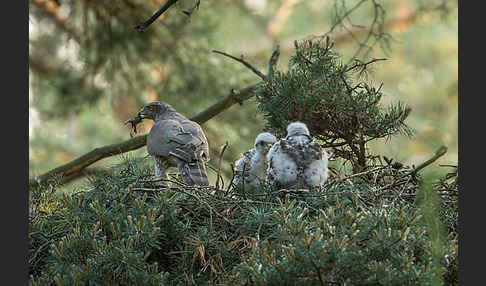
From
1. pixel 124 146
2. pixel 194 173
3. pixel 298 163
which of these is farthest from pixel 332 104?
pixel 124 146

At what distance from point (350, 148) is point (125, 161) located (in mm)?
1088

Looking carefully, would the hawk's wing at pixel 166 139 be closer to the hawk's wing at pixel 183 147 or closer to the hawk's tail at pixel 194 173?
the hawk's wing at pixel 183 147

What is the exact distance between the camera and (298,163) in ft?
8.68

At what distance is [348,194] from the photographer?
87.8 inches

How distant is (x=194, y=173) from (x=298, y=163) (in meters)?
0.64

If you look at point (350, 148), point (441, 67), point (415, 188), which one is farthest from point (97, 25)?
point (441, 67)

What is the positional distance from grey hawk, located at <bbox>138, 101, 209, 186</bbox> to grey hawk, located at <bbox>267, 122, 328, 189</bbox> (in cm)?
46

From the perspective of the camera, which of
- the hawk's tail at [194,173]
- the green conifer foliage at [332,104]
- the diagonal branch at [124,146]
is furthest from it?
the diagonal branch at [124,146]

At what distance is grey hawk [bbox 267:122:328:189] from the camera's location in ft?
8.64

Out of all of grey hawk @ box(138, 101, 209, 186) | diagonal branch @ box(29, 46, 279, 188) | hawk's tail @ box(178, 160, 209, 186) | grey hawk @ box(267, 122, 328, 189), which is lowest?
grey hawk @ box(267, 122, 328, 189)

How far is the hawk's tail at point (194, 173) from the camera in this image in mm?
3010

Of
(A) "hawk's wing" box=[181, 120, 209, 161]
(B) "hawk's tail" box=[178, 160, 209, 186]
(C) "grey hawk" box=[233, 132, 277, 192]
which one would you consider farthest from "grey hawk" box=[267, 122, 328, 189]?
(A) "hawk's wing" box=[181, 120, 209, 161]

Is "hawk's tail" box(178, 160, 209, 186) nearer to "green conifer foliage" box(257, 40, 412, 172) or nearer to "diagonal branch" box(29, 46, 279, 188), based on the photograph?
"green conifer foliage" box(257, 40, 412, 172)

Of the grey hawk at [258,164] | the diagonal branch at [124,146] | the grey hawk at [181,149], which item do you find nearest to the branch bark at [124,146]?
the diagonal branch at [124,146]
